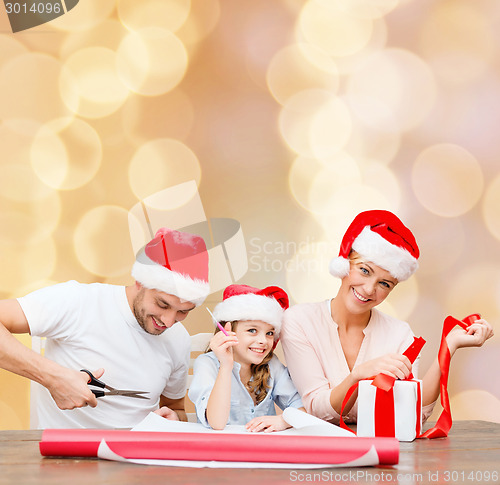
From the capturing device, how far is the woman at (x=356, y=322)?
57.2 inches

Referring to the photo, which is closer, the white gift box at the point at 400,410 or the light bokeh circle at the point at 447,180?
the white gift box at the point at 400,410

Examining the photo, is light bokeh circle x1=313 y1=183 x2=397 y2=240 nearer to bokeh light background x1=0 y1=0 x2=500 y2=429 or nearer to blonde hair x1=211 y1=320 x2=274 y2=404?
bokeh light background x1=0 y1=0 x2=500 y2=429

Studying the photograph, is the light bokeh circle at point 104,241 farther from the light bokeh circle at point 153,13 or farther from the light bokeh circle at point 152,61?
the light bokeh circle at point 153,13

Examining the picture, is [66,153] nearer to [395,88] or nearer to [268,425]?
[395,88]

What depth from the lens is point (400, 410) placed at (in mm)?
1109

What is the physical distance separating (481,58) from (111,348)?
218cm

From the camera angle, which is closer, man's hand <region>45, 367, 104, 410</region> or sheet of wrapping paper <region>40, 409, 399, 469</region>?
sheet of wrapping paper <region>40, 409, 399, 469</region>

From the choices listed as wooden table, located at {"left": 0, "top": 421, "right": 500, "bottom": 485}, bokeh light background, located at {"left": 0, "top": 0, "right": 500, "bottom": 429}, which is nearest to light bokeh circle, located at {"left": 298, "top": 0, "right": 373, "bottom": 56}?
bokeh light background, located at {"left": 0, "top": 0, "right": 500, "bottom": 429}

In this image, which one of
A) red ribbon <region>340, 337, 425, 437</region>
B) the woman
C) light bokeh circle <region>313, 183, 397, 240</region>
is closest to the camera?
red ribbon <region>340, 337, 425, 437</region>

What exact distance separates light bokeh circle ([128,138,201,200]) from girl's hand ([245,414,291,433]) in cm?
157

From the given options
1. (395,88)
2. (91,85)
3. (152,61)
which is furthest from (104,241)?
(395,88)

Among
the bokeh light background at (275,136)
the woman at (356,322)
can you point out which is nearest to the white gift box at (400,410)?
the woman at (356,322)

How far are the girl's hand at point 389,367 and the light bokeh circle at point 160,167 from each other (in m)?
1.58

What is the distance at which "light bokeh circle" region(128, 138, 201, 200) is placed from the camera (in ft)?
8.46
